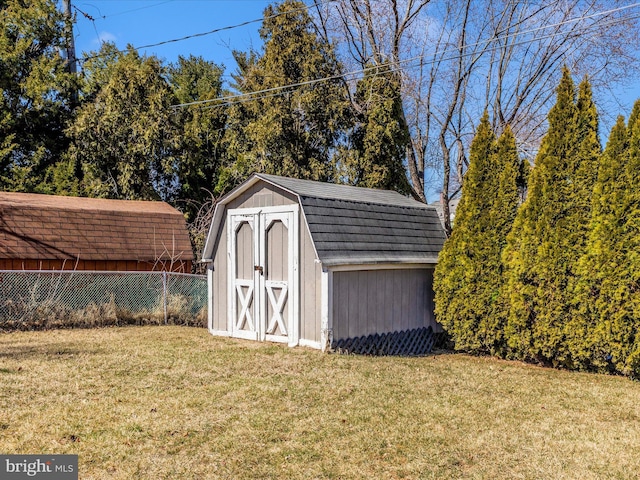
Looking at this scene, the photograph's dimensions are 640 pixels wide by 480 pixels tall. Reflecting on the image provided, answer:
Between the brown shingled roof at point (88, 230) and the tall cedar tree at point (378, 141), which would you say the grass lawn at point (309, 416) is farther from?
the tall cedar tree at point (378, 141)

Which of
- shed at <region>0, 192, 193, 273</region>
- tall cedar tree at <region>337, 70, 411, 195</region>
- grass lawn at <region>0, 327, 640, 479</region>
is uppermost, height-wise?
tall cedar tree at <region>337, 70, 411, 195</region>

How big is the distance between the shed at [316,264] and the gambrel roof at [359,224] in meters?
0.02

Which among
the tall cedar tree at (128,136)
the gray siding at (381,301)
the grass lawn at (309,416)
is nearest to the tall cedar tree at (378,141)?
the tall cedar tree at (128,136)

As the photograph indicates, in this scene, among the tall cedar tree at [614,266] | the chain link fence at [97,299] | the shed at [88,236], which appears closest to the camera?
the tall cedar tree at [614,266]

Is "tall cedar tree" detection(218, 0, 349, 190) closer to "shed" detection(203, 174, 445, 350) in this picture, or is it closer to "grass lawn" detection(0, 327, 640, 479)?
"shed" detection(203, 174, 445, 350)

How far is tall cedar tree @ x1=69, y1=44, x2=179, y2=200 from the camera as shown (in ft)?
61.3

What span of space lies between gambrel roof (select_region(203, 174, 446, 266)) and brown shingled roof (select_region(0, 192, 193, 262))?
367 centimetres

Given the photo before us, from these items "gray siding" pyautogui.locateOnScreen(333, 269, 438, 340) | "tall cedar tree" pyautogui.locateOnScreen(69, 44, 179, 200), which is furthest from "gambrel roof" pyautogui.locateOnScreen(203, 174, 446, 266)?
Result: "tall cedar tree" pyautogui.locateOnScreen(69, 44, 179, 200)

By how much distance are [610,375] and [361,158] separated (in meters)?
10.2

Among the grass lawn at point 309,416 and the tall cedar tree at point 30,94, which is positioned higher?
the tall cedar tree at point 30,94

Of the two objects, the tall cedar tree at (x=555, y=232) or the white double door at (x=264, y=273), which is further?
the white double door at (x=264, y=273)

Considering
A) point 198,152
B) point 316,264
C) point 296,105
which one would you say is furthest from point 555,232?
point 198,152

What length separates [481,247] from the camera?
9289 millimetres

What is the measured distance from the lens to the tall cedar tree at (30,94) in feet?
64.9
